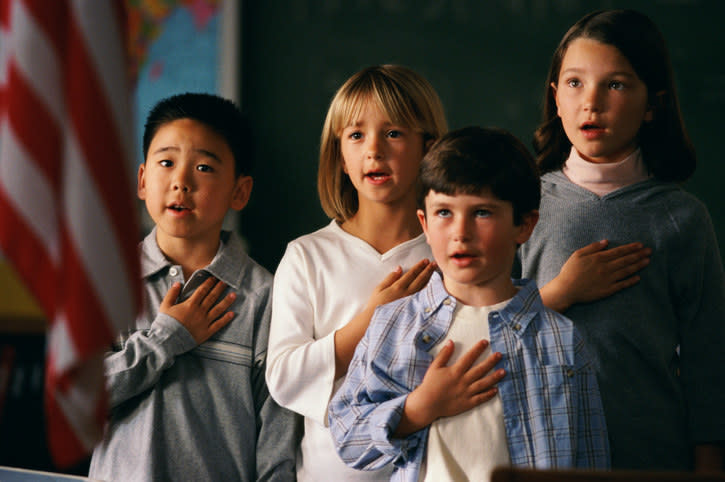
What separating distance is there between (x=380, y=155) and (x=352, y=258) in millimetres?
256

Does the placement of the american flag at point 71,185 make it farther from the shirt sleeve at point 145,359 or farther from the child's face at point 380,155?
the child's face at point 380,155

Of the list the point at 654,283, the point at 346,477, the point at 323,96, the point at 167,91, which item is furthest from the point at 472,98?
the point at 346,477

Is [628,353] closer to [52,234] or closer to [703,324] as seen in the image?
[703,324]

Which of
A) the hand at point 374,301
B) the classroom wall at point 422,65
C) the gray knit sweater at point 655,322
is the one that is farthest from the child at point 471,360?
the classroom wall at point 422,65

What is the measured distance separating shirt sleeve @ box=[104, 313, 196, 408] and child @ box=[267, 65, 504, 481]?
22cm

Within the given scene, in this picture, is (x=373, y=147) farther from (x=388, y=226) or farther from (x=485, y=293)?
(x=485, y=293)

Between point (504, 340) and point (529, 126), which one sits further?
point (529, 126)

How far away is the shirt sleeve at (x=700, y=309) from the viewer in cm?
173

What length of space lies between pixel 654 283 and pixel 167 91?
282cm

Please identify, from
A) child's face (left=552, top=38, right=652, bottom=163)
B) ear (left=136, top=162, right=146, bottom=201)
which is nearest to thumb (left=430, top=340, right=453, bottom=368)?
child's face (left=552, top=38, right=652, bottom=163)

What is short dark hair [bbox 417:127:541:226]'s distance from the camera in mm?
1467

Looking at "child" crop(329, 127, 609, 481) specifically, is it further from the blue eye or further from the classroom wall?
the classroom wall

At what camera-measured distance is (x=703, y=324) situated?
1741 mm

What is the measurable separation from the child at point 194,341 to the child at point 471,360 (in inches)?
15.7
